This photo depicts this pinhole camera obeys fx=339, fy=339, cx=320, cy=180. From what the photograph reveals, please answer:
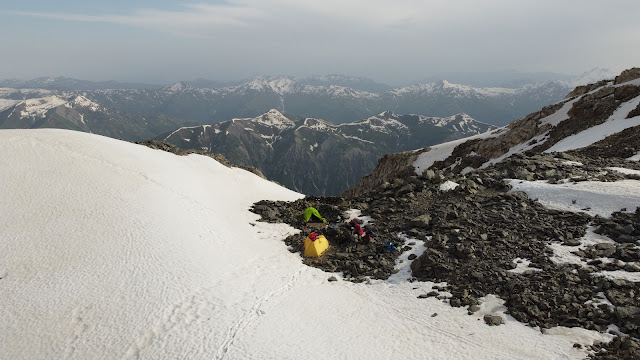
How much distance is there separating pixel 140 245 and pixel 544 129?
75.5 metres

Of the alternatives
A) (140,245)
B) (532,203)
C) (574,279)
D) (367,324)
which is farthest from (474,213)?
(140,245)

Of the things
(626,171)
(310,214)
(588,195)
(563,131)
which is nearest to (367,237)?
(310,214)

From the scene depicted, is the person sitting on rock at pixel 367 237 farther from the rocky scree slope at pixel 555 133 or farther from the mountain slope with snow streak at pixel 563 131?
the mountain slope with snow streak at pixel 563 131

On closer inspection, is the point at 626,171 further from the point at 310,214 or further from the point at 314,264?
the point at 314,264

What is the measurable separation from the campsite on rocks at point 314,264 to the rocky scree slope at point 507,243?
0.33ft

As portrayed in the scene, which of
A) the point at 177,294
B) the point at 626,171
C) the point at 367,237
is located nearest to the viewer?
the point at 177,294

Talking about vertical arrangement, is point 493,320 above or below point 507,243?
below

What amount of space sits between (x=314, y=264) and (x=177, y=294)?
8.54 meters

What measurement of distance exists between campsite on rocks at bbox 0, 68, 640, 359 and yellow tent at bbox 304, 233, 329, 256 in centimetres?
14

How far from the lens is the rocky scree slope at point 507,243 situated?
14711mm

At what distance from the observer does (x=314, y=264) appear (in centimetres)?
2250

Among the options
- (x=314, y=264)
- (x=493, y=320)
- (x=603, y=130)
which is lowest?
(x=314, y=264)

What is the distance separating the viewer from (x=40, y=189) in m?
26.0

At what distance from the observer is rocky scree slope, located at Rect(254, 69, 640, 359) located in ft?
48.3
